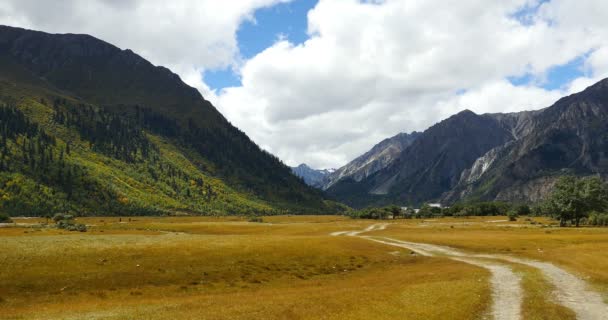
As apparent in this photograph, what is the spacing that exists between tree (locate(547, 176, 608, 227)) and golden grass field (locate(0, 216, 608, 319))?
6604 centimetres

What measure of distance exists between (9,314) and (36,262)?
11.8m

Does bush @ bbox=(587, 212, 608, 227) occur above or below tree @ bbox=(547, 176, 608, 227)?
below

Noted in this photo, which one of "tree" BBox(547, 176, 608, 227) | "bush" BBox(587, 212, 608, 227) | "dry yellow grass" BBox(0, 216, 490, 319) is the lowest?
"dry yellow grass" BBox(0, 216, 490, 319)

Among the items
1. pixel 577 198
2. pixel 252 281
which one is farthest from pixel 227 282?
pixel 577 198

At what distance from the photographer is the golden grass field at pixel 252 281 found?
2717 cm

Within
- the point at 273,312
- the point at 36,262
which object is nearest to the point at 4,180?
the point at 36,262

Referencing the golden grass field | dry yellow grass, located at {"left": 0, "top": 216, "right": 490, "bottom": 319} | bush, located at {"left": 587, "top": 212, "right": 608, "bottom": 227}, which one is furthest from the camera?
bush, located at {"left": 587, "top": 212, "right": 608, "bottom": 227}

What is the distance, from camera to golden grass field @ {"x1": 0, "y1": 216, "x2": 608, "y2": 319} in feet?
89.1

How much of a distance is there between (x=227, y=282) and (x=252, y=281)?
249cm

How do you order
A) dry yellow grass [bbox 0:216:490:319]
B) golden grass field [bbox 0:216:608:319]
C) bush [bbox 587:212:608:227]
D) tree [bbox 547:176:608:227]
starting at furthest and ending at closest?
bush [bbox 587:212:608:227], tree [bbox 547:176:608:227], dry yellow grass [bbox 0:216:490:319], golden grass field [bbox 0:216:608:319]

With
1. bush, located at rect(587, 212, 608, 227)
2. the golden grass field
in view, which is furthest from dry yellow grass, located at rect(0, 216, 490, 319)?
bush, located at rect(587, 212, 608, 227)

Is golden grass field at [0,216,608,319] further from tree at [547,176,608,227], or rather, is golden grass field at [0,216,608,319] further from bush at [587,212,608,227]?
bush at [587,212,608,227]

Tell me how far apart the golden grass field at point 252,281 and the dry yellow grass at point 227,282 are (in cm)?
8

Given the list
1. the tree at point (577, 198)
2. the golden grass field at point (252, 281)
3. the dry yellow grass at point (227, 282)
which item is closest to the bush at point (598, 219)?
the tree at point (577, 198)
